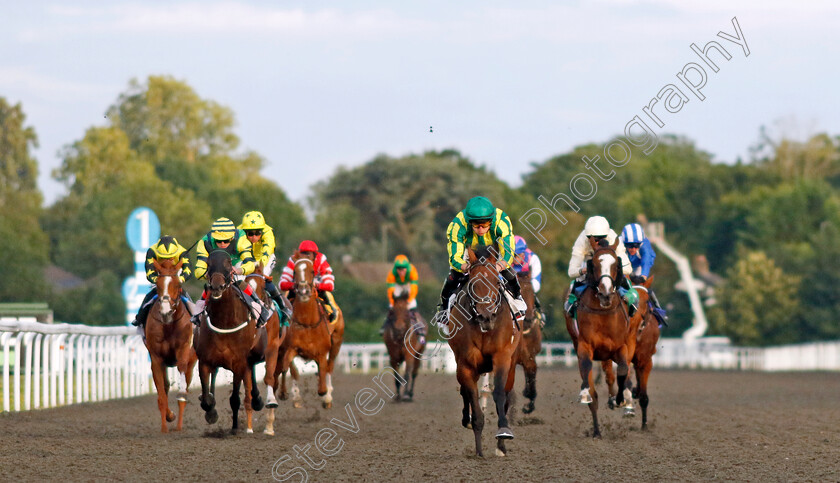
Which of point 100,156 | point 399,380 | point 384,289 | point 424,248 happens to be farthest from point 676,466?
point 100,156

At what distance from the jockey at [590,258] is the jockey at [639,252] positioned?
1.15 metres

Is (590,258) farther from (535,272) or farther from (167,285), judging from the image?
(167,285)

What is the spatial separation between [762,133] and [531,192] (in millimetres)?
17634

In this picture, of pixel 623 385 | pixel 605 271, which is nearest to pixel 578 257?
pixel 605 271

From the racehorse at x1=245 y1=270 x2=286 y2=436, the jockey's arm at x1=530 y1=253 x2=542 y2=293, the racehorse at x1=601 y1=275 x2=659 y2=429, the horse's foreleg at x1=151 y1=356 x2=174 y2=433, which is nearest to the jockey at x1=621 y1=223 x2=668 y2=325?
the racehorse at x1=601 y1=275 x2=659 y2=429

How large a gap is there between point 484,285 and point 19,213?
57526mm

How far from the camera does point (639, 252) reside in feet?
51.0

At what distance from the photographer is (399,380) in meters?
21.2

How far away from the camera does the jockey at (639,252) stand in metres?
15.4

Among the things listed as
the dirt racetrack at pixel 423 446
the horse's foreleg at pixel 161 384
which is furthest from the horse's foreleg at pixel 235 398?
the horse's foreleg at pixel 161 384

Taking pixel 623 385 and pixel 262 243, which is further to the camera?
pixel 262 243

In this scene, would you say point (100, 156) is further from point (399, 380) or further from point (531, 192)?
point (399, 380)

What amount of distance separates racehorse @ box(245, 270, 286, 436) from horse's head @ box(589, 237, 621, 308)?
347 centimetres

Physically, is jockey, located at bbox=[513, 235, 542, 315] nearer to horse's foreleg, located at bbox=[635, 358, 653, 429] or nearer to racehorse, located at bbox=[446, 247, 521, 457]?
horse's foreleg, located at bbox=[635, 358, 653, 429]
